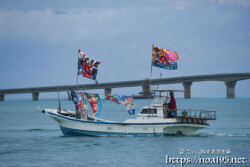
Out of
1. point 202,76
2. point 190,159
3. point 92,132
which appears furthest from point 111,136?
point 202,76

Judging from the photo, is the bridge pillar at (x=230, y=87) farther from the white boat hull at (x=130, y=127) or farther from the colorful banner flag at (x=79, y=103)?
the colorful banner flag at (x=79, y=103)

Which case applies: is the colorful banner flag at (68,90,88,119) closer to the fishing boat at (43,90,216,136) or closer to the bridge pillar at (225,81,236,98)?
the fishing boat at (43,90,216,136)

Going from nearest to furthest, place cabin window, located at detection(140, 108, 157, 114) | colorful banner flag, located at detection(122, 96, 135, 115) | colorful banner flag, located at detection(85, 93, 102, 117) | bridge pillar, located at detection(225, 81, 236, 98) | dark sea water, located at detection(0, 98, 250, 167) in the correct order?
dark sea water, located at detection(0, 98, 250, 167)
cabin window, located at detection(140, 108, 157, 114)
colorful banner flag, located at detection(122, 96, 135, 115)
colorful banner flag, located at detection(85, 93, 102, 117)
bridge pillar, located at detection(225, 81, 236, 98)

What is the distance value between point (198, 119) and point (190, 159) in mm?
7702

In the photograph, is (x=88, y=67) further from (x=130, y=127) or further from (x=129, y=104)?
(x=130, y=127)

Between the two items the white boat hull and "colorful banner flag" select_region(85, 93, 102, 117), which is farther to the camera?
"colorful banner flag" select_region(85, 93, 102, 117)

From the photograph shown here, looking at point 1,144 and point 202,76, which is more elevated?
point 202,76

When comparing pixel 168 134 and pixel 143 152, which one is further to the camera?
pixel 168 134

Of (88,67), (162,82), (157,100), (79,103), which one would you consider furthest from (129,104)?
(162,82)

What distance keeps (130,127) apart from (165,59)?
18.4ft

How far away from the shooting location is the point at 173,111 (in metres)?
32.6

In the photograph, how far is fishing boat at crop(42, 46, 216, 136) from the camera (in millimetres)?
32094

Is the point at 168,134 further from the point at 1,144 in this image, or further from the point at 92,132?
the point at 1,144

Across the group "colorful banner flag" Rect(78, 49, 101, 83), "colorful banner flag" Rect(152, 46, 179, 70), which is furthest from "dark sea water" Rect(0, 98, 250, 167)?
"colorful banner flag" Rect(152, 46, 179, 70)
